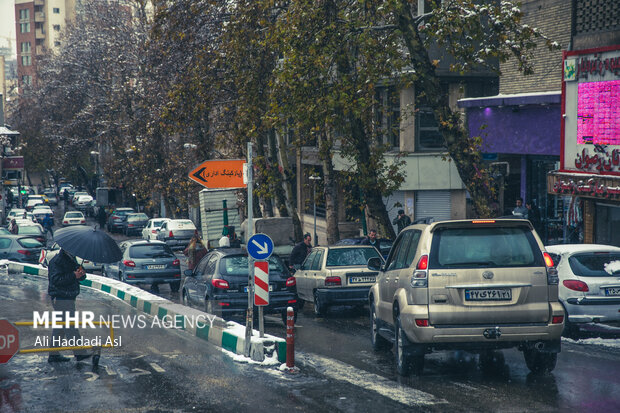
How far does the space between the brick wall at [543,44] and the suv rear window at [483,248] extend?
14823 millimetres

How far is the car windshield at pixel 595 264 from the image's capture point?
1414 cm

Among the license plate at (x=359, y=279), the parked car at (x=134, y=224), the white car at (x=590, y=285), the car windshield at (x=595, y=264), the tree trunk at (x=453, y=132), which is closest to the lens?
the white car at (x=590, y=285)

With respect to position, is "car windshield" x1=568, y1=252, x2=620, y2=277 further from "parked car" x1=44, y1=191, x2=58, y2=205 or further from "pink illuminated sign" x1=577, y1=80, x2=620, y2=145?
"parked car" x1=44, y1=191, x2=58, y2=205

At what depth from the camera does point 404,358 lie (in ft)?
35.6

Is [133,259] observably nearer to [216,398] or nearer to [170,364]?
[170,364]

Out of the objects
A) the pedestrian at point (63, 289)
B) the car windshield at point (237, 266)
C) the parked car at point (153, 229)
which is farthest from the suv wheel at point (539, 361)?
the parked car at point (153, 229)

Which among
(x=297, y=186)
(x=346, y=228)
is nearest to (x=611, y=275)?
(x=346, y=228)

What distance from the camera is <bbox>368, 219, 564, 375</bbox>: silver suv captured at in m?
10.2

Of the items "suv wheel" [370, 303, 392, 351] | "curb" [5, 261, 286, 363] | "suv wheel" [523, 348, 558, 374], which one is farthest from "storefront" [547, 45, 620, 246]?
"curb" [5, 261, 286, 363]

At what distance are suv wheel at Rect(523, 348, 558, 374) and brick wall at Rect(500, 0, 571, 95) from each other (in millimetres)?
14676

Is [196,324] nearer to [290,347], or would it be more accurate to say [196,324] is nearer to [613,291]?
[290,347]

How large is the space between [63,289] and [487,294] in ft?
19.8

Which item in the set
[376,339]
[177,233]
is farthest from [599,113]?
[177,233]

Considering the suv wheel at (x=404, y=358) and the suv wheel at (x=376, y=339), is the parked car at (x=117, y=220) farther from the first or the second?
the suv wheel at (x=404, y=358)
